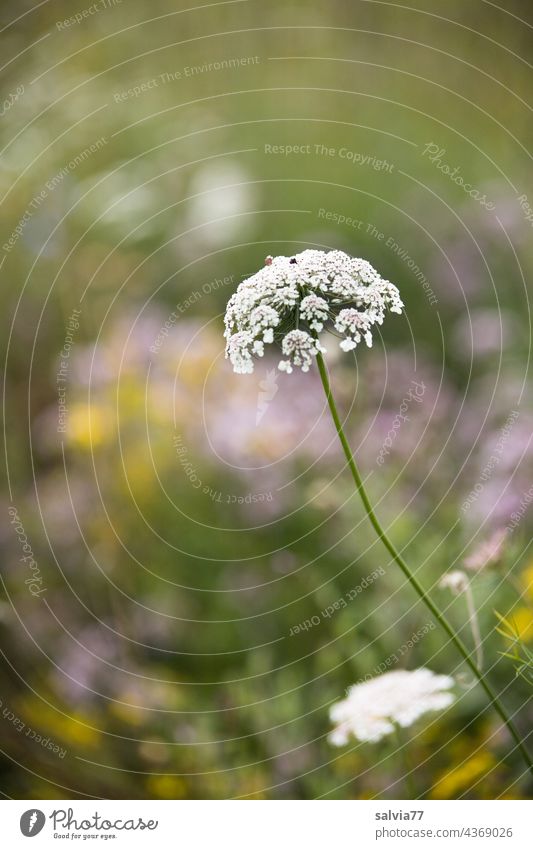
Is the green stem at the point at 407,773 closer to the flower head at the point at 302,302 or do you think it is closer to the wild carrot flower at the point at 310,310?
the wild carrot flower at the point at 310,310

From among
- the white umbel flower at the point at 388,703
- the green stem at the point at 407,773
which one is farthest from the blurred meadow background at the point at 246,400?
the white umbel flower at the point at 388,703

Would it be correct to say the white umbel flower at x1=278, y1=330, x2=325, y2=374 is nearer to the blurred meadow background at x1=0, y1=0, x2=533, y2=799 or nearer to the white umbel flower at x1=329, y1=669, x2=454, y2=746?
the blurred meadow background at x1=0, y1=0, x2=533, y2=799

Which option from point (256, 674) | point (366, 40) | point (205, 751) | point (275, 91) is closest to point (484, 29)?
point (366, 40)

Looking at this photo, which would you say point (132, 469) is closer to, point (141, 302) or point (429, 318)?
point (141, 302)

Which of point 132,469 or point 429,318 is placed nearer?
point 132,469

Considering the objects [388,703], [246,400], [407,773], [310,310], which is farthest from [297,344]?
[246,400]

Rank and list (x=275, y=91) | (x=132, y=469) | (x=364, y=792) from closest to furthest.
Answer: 1. (x=364, y=792)
2. (x=132, y=469)
3. (x=275, y=91)

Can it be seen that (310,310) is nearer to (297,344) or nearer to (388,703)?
(297,344)
